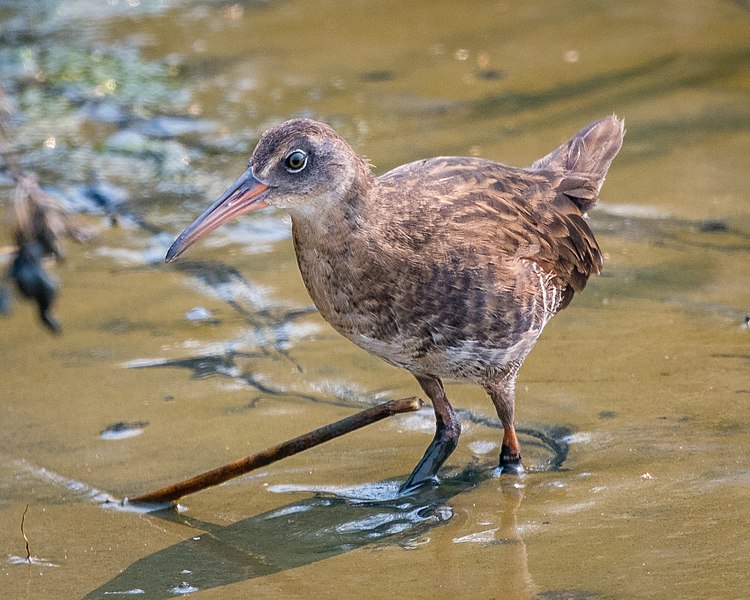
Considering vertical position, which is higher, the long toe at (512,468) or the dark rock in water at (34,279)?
the dark rock in water at (34,279)

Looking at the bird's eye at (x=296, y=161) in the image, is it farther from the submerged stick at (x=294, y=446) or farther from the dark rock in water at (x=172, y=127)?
the dark rock in water at (x=172, y=127)

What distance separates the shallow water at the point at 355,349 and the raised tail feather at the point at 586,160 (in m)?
0.68

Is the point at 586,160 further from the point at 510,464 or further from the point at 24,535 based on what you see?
the point at 24,535

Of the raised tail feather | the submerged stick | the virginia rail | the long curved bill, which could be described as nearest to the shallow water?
the submerged stick

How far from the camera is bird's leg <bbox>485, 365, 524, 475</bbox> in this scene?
15.2ft

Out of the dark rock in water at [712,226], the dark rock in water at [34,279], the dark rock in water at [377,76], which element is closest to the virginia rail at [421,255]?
the dark rock in water at [712,226]

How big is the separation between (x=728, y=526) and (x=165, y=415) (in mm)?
2366

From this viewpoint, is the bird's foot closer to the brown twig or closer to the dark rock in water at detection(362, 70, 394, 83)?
the brown twig

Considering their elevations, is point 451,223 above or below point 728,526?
above

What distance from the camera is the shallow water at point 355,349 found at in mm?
4059

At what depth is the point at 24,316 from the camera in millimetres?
5996

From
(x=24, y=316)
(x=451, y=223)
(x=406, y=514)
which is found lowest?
(x=406, y=514)

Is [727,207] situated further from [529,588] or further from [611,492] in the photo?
[529,588]

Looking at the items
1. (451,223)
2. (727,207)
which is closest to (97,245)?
(451,223)
